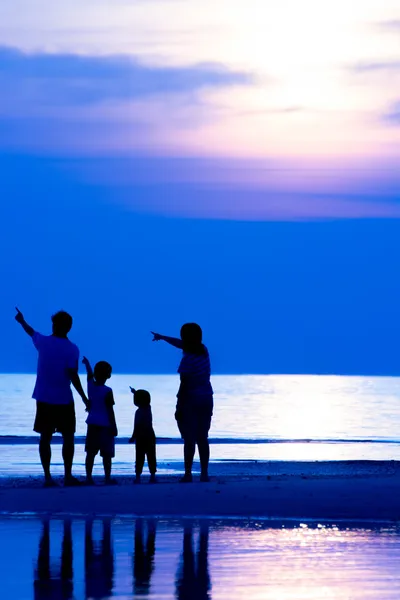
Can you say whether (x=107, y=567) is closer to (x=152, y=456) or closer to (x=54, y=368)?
(x=54, y=368)

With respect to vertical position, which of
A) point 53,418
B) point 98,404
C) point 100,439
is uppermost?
point 98,404

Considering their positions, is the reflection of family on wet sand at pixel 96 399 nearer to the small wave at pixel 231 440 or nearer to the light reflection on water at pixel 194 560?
the light reflection on water at pixel 194 560

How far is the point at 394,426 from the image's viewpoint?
156 ft

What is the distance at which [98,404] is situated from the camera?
14656 mm

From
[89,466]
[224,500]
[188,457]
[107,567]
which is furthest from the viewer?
[89,466]

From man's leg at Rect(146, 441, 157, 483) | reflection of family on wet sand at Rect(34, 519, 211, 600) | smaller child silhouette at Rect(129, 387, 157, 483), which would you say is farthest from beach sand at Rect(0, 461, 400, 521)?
man's leg at Rect(146, 441, 157, 483)

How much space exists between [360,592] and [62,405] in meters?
6.61

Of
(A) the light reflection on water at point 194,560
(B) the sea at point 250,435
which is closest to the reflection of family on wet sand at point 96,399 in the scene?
(A) the light reflection on water at point 194,560

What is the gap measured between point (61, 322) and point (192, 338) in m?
1.53

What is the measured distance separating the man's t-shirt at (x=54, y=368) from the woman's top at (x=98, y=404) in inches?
44.1

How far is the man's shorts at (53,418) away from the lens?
13.4 m

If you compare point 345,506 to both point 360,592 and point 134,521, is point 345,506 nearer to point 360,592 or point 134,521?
point 134,521

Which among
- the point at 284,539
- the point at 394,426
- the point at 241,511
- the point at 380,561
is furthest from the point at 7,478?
the point at 394,426

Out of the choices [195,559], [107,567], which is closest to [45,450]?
[195,559]
